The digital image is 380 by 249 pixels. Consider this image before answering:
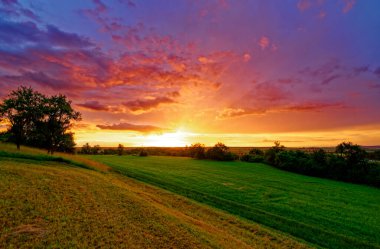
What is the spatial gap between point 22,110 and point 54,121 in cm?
616

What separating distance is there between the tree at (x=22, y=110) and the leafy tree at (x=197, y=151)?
194 feet

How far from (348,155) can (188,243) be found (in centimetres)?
7493

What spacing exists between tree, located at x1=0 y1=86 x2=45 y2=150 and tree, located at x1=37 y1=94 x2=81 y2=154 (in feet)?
4.47

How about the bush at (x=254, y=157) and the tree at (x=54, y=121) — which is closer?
the tree at (x=54, y=121)

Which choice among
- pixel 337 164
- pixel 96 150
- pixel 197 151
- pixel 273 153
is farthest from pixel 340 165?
pixel 96 150

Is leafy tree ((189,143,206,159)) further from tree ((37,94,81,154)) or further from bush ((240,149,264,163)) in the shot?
tree ((37,94,81,154))

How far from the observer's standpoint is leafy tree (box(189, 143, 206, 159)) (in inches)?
3565

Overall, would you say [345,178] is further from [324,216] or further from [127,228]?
[127,228]

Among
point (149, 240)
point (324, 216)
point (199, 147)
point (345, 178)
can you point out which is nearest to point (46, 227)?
point (149, 240)

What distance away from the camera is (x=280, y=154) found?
7756 cm

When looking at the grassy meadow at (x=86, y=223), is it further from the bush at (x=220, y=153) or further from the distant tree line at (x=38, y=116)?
the bush at (x=220, y=153)

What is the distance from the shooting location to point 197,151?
300 feet

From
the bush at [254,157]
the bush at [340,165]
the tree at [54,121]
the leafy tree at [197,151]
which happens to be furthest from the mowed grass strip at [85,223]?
the bush at [254,157]

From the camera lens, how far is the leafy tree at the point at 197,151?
90562mm
